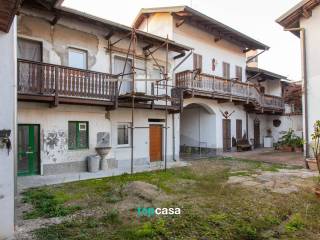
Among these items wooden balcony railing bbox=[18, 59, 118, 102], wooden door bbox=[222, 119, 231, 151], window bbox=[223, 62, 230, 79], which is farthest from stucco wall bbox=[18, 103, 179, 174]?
window bbox=[223, 62, 230, 79]

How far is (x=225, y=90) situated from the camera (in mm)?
17125

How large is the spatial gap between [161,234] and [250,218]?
2.04 metres

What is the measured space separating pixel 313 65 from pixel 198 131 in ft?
28.5

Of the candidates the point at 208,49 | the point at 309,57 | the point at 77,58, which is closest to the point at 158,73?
the point at 77,58

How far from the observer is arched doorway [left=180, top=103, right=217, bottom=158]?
17.9 meters

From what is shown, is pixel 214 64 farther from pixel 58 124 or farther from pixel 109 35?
pixel 58 124

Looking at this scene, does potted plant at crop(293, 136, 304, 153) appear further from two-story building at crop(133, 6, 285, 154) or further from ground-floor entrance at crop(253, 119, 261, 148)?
ground-floor entrance at crop(253, 119, 261, 148)

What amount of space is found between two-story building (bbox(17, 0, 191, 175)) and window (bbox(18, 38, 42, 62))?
4cm

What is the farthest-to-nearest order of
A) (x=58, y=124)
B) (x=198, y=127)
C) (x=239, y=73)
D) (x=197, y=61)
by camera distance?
(x=239, y=73), (x=198, y=127), (x=197, y=61), (x=58, y=124)

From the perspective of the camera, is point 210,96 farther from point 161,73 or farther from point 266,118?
point 266,118

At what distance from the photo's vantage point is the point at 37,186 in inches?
Result: 341

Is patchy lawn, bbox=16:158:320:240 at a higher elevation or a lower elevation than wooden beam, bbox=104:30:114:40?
lower

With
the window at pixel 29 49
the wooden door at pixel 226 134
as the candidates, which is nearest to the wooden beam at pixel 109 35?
the window at pixel 29 49

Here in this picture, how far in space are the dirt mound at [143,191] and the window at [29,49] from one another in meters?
6.35
